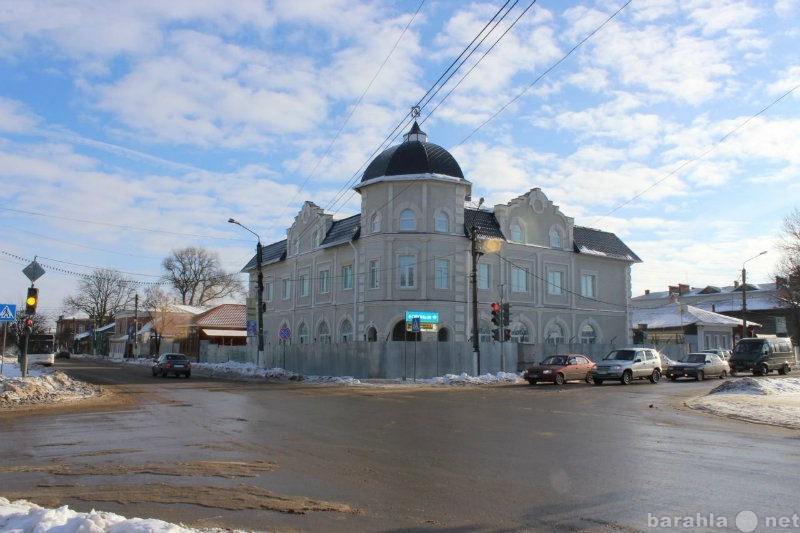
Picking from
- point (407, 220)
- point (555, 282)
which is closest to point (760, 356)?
point (555, 282)

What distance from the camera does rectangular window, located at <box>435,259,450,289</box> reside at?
4075 centimetres

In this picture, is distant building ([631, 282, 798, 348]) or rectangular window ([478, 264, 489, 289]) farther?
distant building ([631, 282, 798, 348])

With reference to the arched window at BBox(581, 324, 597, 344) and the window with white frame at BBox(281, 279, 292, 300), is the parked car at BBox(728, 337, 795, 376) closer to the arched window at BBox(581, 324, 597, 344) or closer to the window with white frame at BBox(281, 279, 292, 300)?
the arched window at BBox(581, 324, 597, 344)

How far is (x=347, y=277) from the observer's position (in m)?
44.4

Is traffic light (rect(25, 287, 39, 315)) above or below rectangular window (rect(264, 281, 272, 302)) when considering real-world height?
below

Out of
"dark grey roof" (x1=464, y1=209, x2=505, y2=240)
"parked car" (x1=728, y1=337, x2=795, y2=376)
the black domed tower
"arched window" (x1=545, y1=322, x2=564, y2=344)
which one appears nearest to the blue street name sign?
the black domed tower

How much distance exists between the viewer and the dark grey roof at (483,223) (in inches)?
1677

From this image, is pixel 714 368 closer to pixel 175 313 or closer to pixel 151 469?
pixel 151 469

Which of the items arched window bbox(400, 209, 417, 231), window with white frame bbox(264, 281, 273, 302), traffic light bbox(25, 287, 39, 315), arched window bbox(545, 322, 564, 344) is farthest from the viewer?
window with white frame bbox(264, 281, 273, 302)

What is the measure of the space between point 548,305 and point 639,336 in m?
9.68

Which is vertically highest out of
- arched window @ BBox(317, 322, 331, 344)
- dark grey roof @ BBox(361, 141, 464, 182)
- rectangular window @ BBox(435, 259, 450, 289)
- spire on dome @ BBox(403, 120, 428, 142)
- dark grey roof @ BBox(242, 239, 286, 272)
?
spire on dome @ BBox(403, 120, 428, 142)

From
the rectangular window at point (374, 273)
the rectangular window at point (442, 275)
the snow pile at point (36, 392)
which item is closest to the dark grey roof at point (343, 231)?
the rectangular window at point (374, 273)

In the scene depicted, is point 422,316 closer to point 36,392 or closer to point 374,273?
point 374,273

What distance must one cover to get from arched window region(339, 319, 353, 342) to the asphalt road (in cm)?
2622
